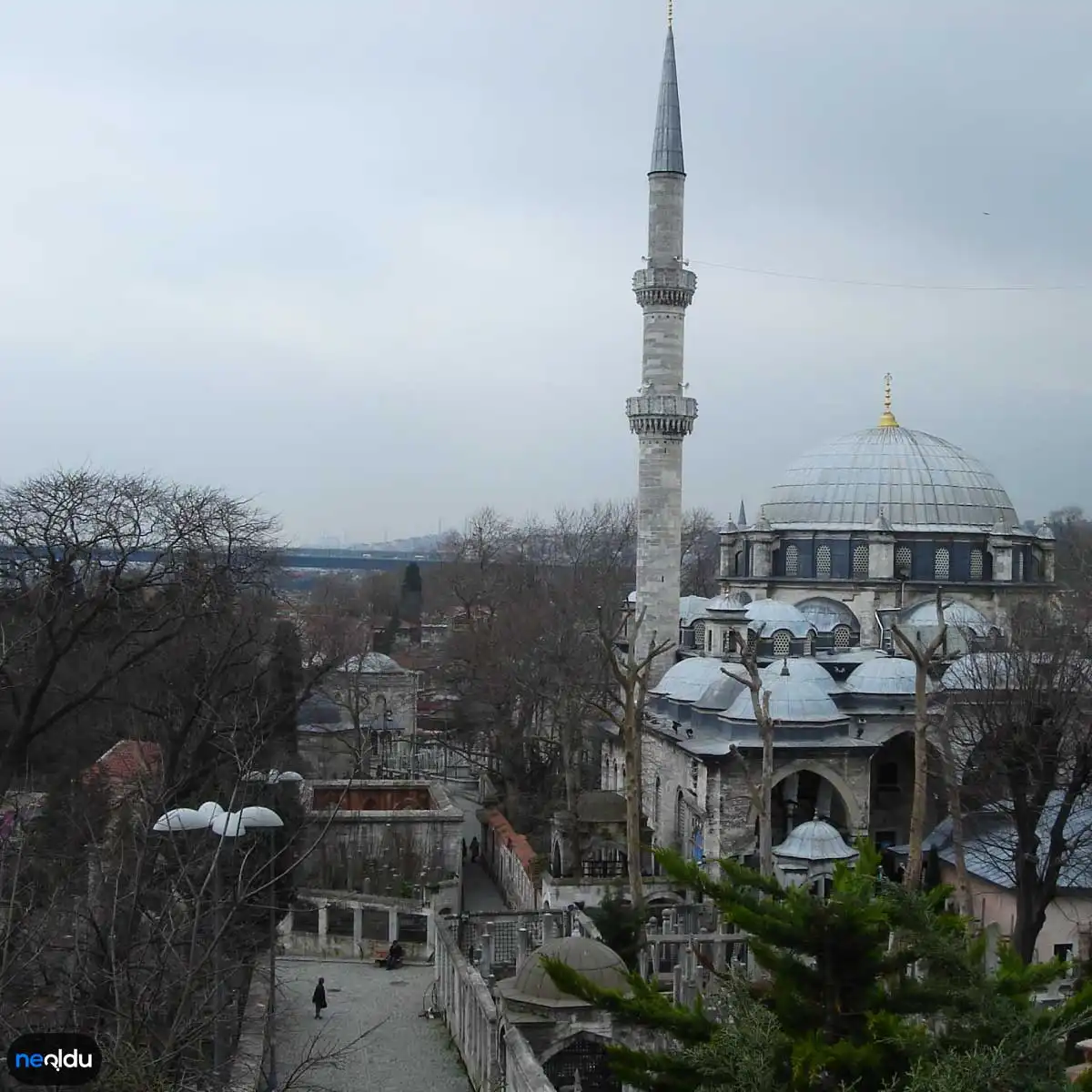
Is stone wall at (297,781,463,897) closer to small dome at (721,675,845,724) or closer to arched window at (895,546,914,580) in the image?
small dome at (721,675,845,724)

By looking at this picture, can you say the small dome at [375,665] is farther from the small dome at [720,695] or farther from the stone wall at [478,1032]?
the stone wall at [478,1032]

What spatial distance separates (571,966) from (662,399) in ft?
55.9

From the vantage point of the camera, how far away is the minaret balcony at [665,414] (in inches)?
1096

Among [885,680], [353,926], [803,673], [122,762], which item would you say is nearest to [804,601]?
[885,680]

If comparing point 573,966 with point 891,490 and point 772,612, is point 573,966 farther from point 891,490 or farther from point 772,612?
A: point 891,490

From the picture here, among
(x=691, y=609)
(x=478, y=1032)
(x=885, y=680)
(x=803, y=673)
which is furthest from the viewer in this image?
(x=691, y=609)

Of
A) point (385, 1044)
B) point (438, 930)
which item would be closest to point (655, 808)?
point (438, 930)

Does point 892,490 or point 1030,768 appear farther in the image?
point 892,490

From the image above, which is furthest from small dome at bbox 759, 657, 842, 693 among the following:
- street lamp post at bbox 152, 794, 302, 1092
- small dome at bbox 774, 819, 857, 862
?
street lamp post at bbox 152, 794, 302, 1092

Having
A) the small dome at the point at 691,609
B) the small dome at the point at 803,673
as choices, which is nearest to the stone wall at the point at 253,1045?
the small dome at the point at 803,673

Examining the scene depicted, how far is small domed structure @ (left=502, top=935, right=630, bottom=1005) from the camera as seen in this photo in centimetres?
1259

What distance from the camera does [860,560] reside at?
105 feet

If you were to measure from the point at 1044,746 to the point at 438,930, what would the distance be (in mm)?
7980

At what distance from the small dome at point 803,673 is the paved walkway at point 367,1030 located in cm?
845
